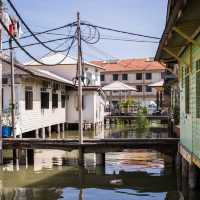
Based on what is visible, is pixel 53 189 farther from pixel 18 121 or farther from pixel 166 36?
pixel 18 121

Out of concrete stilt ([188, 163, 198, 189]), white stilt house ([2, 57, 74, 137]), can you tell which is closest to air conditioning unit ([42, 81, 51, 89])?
white stilt house ([2, 57, 74, 137])

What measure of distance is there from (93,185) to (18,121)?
1082 cm

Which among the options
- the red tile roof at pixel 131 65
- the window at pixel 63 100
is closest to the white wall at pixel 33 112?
the window at pixel 63 100

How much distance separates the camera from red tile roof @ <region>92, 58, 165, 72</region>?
237 ft

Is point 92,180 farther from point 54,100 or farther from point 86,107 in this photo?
point 86,107

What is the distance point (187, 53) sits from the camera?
13156 mm

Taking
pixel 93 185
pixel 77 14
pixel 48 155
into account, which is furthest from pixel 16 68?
pixel 93 185

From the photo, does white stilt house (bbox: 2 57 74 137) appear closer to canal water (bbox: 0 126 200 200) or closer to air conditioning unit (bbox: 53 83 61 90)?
air conditioning unit (bbox: 53 83 61 90)

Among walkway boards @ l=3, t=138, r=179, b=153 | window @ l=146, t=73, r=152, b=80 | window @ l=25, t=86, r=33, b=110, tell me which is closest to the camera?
walkway boards @ l=3, t=138, r=179, b=153

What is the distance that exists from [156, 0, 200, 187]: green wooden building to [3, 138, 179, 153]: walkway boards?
211cm

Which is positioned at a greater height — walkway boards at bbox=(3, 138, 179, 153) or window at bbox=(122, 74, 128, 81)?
window at bbox=(122, 74, 128, 81)

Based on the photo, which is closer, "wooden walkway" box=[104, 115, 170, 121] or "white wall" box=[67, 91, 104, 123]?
"white wall" box=[67, 91, 104, 123]

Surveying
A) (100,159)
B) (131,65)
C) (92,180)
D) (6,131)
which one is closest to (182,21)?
(92,180)

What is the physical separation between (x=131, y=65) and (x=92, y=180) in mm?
60327
